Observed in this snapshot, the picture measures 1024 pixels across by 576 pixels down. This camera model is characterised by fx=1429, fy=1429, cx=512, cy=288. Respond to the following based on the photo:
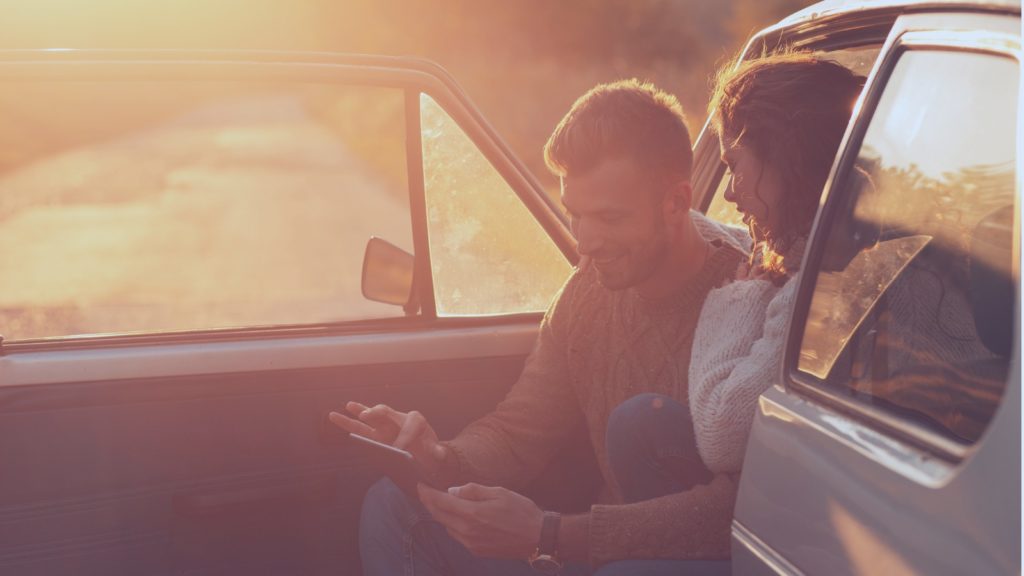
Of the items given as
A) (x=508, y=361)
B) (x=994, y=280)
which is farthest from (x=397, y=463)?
(x=994, y=280)

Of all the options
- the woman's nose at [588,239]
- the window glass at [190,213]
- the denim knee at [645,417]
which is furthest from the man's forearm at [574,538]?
the window glass at [190,213]

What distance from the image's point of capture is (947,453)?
1.74 m

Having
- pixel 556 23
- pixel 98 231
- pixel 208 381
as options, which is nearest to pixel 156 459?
pixel 208 381

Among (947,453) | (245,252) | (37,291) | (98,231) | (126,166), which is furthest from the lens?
(126,166)

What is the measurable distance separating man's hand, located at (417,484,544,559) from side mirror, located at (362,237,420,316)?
0.64 metres

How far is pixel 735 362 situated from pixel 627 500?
1.75 feet

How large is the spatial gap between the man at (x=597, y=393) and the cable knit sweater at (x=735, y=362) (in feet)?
0.64

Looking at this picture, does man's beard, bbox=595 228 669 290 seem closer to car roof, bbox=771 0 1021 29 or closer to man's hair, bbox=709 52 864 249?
man's hair, bbox=709 52 864 249

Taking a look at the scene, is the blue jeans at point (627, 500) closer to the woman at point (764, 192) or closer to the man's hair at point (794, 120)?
the woman at point (764, 192)

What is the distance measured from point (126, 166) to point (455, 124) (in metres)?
28.9

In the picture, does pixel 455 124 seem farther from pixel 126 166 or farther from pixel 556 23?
pixel 556 23

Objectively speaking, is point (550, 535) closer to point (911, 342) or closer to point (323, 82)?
point (911, 342)

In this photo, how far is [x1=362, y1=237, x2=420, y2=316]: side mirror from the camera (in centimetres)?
347

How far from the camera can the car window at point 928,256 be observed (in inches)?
72.0
